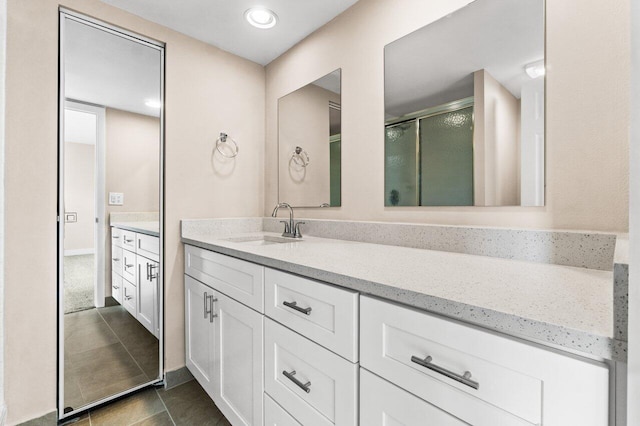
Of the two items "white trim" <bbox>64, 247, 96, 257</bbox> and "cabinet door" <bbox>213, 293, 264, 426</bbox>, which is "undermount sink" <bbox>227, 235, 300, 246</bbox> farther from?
"white trim" <bbox>64, 247, 96, 257</bbox>

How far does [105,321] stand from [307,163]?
1.54 meters

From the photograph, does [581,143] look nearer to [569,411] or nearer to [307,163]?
[569,411]

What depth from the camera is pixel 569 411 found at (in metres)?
0.48

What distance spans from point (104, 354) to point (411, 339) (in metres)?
1.84

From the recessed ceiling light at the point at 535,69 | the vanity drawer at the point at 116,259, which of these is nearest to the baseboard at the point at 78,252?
the vanity drawer at the point at 116,259

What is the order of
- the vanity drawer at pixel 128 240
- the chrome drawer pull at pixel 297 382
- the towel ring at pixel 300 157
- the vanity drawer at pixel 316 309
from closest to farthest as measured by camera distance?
the vanity drawer at pixel 316 309 < the chrome drawer pull at pixel 297 382 < the vanity drawer at pixel 128 240 < the towel ring at pixel 300 157

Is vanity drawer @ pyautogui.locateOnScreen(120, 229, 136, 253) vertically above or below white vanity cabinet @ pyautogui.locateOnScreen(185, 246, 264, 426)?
above

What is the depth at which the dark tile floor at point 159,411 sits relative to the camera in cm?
150

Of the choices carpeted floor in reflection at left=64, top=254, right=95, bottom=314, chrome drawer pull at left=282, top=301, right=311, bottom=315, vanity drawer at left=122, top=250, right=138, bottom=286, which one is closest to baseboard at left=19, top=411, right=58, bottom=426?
carpeted floor in reflection at left=64, top=254, right=95, bottom=314

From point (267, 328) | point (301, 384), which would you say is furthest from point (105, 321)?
point (301, 384)

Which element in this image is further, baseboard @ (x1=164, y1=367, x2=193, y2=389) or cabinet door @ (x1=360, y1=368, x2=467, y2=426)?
baseboard @ (x1=164, y1=367, x2=193, y2=389)

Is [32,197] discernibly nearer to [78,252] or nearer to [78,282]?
[78,252]

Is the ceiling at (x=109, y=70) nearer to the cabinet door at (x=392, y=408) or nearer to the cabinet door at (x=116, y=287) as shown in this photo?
the cabinet door at (x=116, y=287)

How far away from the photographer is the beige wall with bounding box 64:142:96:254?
1525mm
